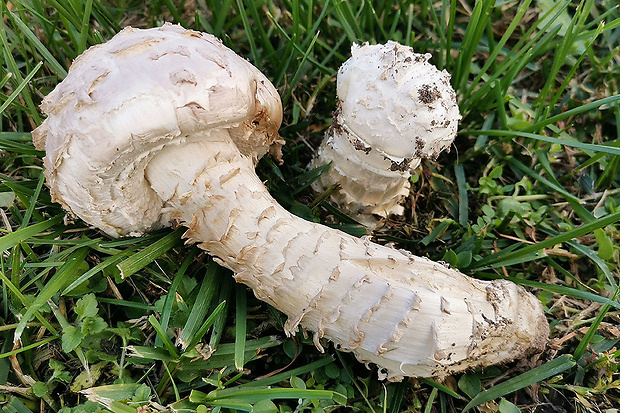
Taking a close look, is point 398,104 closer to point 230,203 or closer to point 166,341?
point 230,203

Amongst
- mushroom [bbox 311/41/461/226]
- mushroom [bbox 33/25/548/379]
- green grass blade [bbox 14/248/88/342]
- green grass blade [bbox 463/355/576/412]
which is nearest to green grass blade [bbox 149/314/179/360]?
mushroom [bbox 33/25/548/379]

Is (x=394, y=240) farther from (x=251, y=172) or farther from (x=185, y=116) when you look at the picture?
(x=185, y=116)

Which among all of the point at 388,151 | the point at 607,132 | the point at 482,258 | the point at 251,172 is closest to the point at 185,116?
the point at 251,172

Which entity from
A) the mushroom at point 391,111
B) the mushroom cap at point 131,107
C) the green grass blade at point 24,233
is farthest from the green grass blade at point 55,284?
the mushroom at point 391,111

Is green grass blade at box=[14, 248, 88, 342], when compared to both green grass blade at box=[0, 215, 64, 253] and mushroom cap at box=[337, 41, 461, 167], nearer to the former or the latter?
green grass blade at box=[0, 215, 64, 253]

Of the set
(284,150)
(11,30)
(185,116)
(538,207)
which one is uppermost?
(11,30)

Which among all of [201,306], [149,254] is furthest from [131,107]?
[201,306]

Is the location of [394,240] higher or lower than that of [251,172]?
lower

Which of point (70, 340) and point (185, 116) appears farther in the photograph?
point (70, 340)
